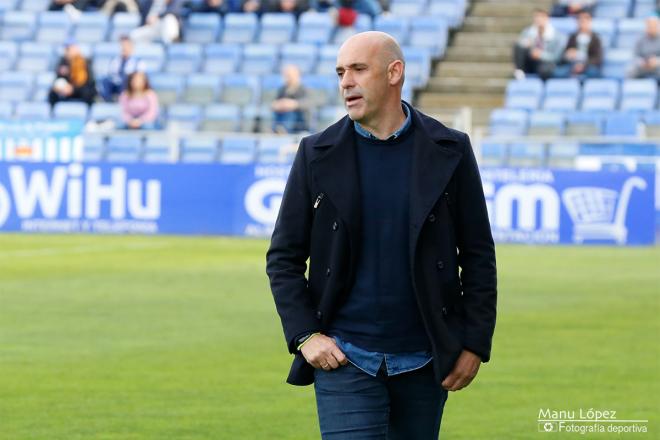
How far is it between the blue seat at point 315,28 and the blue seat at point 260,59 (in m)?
0.80

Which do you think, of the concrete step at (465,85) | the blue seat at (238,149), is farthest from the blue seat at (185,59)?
the concrete step at (465,85)

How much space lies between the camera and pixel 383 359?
5391 mm

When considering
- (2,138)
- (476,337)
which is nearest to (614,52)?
(2,138)

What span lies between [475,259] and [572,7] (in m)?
25.7

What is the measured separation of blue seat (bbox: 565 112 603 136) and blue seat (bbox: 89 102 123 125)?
8348mm

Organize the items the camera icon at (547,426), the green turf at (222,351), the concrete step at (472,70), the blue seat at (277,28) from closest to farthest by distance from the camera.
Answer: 1. the camera icon at (547,426)
2. the green turf at (222,351)
3. the concrete step at (472,70)
4. the blue seat at (277,28)

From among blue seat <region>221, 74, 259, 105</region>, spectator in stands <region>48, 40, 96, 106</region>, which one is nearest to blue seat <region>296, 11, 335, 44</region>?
blue seat <region>221, 74, 259, 105</region>

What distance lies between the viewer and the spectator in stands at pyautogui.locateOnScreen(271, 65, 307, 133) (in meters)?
27.4

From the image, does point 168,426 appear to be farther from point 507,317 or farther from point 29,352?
point 507,317

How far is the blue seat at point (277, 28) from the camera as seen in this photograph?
1253 inches

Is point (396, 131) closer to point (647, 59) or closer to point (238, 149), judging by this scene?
point (238, 149)

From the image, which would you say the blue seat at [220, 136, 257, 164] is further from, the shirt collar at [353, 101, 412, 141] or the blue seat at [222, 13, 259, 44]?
the shirt collar at [353, 101, 412, 141]

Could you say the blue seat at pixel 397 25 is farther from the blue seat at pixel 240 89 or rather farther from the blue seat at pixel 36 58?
the blue seat at pixel 36 58

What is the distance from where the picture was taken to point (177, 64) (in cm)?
Result: 3156
